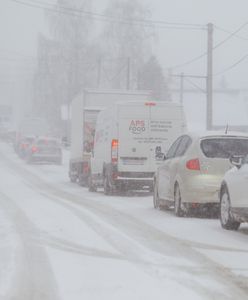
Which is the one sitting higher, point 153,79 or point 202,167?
point 153,79

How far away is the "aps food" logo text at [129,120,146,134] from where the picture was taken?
21.6m

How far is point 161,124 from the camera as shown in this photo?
21.9 m

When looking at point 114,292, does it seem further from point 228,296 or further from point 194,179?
point 194,179

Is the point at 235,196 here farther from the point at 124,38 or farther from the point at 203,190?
the point at 124,38

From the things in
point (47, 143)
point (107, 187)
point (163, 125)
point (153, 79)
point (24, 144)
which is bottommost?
point (107, 187)

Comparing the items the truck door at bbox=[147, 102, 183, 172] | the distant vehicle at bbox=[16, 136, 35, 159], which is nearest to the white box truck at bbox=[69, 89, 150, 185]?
the truck door at bbox=[147, 102, 183, 172]

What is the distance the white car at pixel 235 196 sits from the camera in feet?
38.4

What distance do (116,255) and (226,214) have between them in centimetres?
349

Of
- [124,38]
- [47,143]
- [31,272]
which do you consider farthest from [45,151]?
[31,272]

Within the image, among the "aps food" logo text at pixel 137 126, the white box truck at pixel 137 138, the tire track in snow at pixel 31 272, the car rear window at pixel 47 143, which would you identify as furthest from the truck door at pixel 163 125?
the car rear window at pixel 47 143

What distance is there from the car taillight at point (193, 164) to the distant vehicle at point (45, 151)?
27176mm

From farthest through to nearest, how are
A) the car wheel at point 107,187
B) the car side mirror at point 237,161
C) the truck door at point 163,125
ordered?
the car wheel at point 107,187 < the truck door at point 163,125 < the car side mirror at point 237,161

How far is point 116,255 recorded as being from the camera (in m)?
9.59

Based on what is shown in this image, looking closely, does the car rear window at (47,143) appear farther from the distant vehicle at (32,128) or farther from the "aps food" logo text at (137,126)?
the "aps food" logo text at (137,126)
